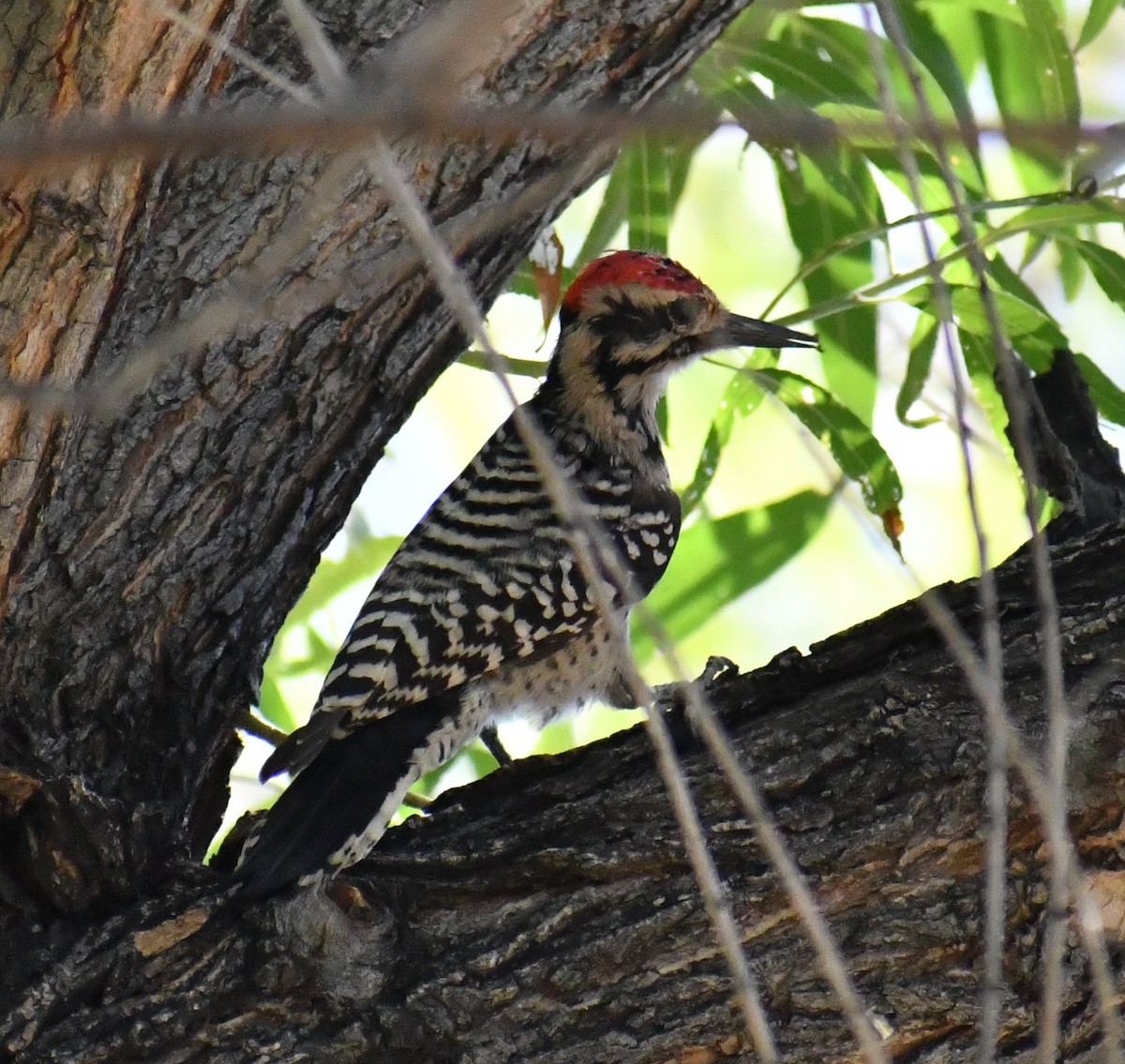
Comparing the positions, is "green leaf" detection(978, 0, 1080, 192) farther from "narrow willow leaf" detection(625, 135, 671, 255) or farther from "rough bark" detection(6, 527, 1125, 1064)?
"rough bark" detection(6, 527, 1125, 1064)

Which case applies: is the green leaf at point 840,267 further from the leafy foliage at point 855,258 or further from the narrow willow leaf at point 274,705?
the narrow willow leaf at point 274,705

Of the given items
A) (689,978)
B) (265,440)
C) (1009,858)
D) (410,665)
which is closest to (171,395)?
(265,440)

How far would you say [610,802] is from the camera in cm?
194

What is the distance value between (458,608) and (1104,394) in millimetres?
1262

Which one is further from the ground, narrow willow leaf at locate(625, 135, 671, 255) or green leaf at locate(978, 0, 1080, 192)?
narrow willow leaf at locate(625, 135, 671, 255)

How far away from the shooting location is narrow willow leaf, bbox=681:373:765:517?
9.84 feet

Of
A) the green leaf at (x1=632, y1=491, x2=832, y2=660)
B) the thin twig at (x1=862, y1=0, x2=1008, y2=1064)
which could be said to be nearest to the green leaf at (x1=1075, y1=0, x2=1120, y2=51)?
the green leaf at (x1=632, y1=491, x2=832, y2=660)

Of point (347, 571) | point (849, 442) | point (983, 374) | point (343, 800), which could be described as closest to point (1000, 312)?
point (983, 374)

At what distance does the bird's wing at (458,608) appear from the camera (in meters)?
2.27

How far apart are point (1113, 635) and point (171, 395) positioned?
1237mm

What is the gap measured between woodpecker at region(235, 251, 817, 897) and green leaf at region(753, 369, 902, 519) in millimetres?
116

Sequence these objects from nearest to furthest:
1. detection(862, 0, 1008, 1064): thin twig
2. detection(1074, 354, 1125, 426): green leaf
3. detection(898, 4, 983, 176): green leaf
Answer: detection(862, 0, 1008, 1064): thin twig
detection(898, 4, 983, 176): green leaf
detection(1074, 354, 1125, 426): green leaf

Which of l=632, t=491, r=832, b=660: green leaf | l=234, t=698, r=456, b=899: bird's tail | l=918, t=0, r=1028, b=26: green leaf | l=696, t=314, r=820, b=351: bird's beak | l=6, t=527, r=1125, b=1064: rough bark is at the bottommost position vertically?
l=6, t=527, r=1125, b=1064: rough bark

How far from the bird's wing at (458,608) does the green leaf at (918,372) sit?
0.68 m
